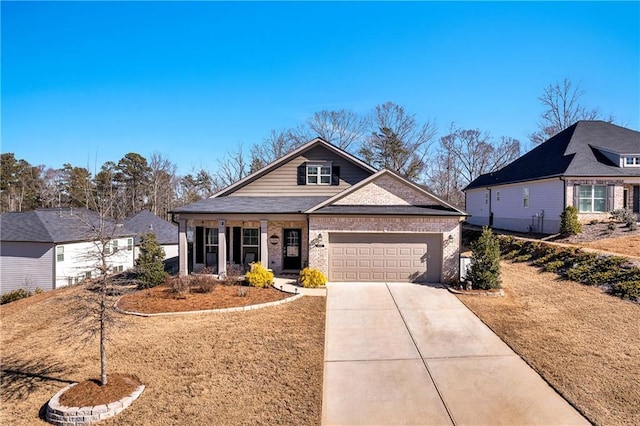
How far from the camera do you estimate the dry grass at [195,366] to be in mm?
6141

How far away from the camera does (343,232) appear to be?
48.6 feet

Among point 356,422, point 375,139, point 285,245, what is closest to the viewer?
point 356,422

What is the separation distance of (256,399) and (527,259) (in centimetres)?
1621

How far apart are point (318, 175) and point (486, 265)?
9.62 m

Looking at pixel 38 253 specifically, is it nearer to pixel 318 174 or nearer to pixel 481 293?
pixel 318 174

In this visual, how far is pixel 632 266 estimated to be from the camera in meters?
12.9

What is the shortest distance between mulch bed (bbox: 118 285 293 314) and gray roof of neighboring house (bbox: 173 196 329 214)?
12.0ft

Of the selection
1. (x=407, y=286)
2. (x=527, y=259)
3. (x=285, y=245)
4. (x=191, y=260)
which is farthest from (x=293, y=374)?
(x=527, y=259)

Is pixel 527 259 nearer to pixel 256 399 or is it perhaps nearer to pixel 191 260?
pixel 256 399

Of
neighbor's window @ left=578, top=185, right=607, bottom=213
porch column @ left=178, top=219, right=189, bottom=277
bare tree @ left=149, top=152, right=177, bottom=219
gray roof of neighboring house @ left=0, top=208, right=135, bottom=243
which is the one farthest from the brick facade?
bare tree @ left=149, top=152, right=177, bottom=219

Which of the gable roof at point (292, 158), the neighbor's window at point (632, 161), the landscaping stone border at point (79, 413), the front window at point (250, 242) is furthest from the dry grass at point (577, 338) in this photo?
the neighbor's window at point (632, 161)

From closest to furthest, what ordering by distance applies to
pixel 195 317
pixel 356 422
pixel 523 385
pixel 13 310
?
pixel 356 422
pixel 523 385
pixel 195 317
pixel 13 310

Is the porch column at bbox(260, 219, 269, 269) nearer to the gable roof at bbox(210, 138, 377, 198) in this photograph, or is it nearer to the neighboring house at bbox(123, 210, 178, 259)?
A: the gable roof at bbox(210, 138, 377, 198)

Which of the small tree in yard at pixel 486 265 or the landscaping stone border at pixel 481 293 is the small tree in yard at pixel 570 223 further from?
the landscaping stone border at pixel 481 293
